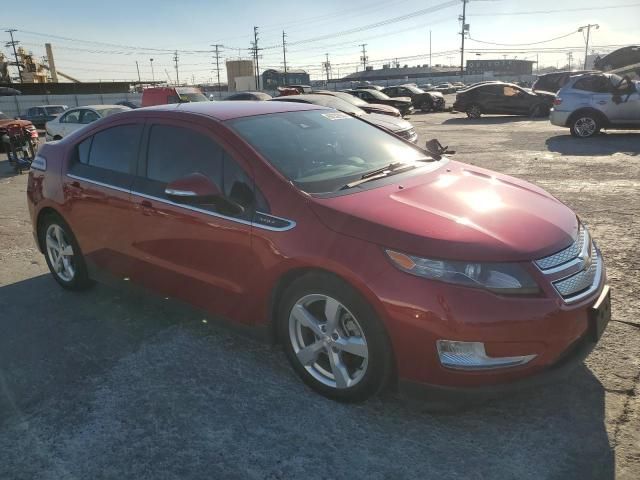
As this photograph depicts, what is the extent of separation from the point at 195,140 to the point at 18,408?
1.90m

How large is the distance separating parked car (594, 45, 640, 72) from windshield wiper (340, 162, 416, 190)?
90.6 feet

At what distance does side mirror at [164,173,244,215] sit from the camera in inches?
118

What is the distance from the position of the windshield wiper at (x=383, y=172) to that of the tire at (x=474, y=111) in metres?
21.4

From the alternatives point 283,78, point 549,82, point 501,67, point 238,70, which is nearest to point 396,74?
point 501,67

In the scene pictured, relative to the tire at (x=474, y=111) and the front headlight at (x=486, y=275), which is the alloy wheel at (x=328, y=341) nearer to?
the front headlight at (x=486, y=275)

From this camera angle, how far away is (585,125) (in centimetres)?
1338

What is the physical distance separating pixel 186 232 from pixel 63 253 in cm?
188

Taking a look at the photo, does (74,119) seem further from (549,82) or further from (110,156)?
(549,82)

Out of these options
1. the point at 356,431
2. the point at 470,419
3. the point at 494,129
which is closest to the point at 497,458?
the point at 470,419

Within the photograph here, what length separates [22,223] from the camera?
24.0 feet

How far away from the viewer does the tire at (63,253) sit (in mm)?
4461

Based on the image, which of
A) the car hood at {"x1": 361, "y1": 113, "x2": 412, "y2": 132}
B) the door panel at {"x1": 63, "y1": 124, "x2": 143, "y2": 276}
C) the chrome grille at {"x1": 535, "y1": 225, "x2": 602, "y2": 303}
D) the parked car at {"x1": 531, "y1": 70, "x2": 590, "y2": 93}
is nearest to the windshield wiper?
the chrome grille at {"x1": 535, "y1": 225, "x2": 602, "y2": 303}

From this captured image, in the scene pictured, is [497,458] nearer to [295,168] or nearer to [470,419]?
[470,419]

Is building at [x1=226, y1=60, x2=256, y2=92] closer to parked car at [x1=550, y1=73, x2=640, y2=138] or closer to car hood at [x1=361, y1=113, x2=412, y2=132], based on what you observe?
parked car at [x1=550, y1=73, x2=640, y2=138]
